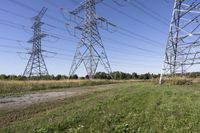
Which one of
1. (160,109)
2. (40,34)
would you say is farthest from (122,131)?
(40,34)

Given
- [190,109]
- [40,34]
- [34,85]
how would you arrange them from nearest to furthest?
[190,109] < [34,85] < [40,34]

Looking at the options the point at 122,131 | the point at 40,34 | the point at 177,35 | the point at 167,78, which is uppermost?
the point at 40,34

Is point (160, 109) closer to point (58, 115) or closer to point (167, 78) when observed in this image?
point (58, 115)

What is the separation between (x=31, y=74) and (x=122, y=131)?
36940 millimetres

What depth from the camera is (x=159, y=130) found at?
210 inches

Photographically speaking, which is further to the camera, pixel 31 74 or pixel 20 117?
pixel 31 74

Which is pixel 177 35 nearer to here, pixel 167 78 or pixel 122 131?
pixel 167 78

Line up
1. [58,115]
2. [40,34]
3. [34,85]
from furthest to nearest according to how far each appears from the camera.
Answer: [40,34], [34,85], [58,115]

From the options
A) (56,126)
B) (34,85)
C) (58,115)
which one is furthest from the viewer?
(34,85)

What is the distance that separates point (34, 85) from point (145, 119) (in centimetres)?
1836

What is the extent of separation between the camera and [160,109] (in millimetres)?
7355

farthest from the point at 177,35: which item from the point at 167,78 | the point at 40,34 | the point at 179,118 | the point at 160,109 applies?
the point at 40,34

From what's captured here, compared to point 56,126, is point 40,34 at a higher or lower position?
higher

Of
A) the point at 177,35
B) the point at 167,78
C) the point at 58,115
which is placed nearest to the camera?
the point at 58,115
